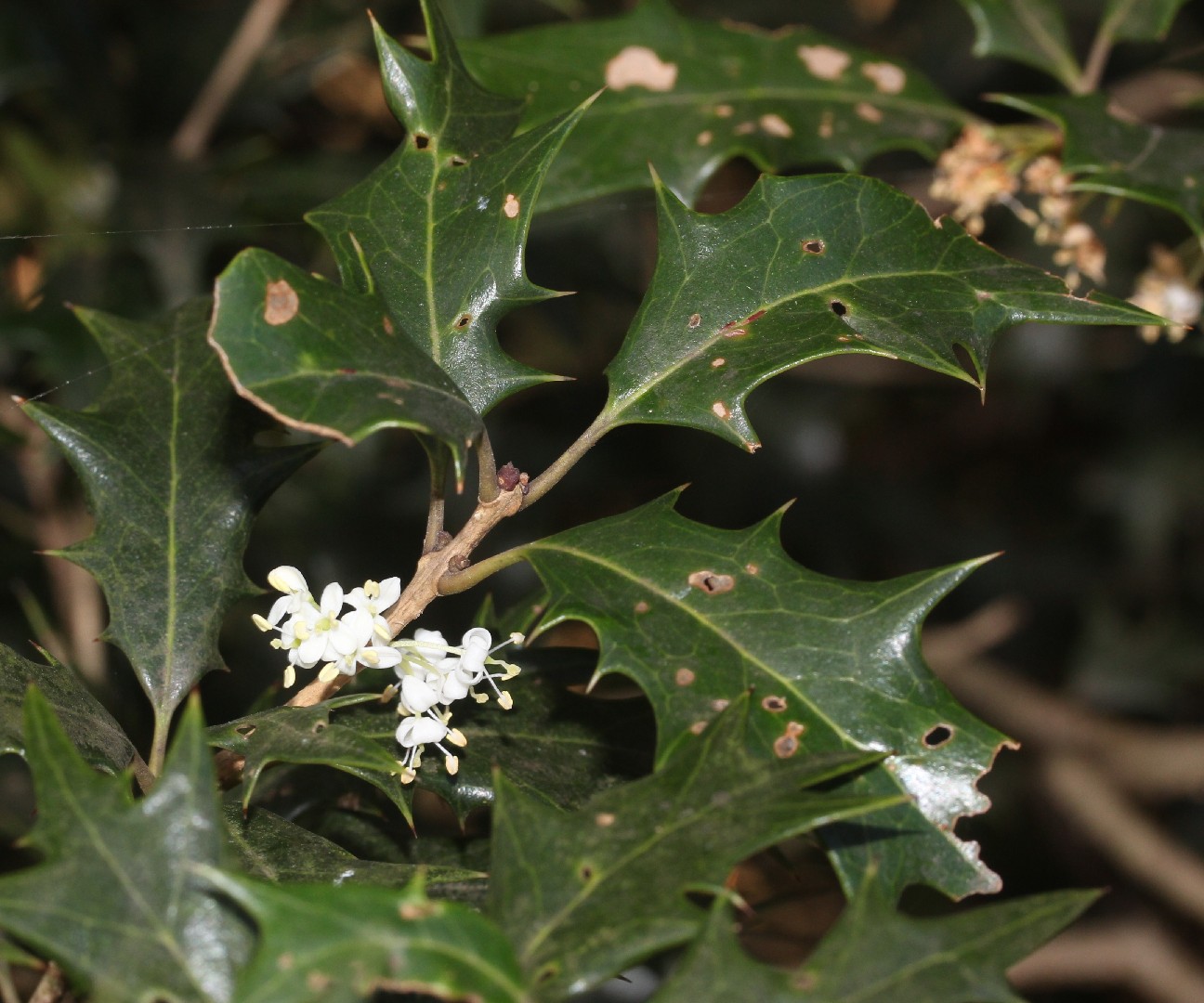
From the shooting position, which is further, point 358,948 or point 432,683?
point 432,683

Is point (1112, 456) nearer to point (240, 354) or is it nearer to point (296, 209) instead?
point (296, 209)

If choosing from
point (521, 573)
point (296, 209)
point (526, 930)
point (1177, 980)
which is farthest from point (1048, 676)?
point (526, 930)

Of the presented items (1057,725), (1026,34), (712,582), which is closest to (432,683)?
(712,582)

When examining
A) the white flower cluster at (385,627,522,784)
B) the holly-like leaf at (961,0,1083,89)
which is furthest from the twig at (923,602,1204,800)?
the white flower cluster at (385,627,522,784)

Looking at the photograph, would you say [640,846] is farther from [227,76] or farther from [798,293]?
[227,76]

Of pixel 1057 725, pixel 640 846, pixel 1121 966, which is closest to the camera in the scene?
pixel 640 846

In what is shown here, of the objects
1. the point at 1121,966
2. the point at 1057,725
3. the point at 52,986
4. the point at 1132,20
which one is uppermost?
the point at 1132,20

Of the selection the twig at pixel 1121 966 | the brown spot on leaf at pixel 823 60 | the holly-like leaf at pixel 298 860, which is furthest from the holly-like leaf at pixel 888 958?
the twig at pixel 1121 966
